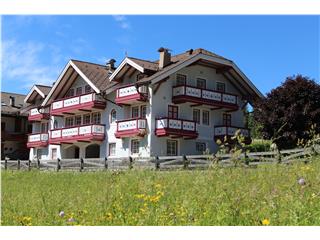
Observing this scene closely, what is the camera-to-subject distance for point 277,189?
7.71 meters

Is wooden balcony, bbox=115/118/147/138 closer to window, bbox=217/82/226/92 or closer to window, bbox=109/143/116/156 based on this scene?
window, bbox=109/143/116/156

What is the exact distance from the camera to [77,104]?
125 feet

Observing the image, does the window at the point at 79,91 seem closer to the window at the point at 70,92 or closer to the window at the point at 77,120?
the window at the point at 70,92

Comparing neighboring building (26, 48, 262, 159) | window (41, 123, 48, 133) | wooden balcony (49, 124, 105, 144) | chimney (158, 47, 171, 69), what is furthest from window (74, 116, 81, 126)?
chimney (158, 47, 171, 69)

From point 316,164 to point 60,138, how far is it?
3147 centimetres

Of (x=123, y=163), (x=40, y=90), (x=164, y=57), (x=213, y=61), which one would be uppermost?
(x=164, y=57)

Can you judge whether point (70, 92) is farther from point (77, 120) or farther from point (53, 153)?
point (53, 153)

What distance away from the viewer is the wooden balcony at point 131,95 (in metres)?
33.1

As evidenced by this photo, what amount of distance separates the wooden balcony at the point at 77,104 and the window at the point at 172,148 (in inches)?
240

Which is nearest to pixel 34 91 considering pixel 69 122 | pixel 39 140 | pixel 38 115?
pixel 38 115

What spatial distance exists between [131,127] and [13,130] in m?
22.2

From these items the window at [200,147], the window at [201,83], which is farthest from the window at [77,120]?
the window at [200,147]

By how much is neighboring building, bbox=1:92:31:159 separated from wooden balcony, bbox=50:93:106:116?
9.71 m
